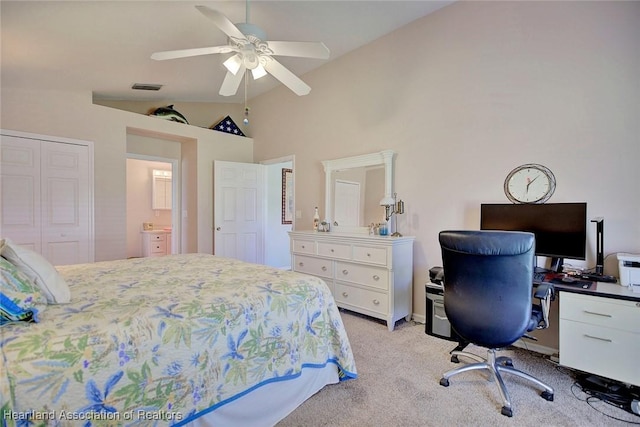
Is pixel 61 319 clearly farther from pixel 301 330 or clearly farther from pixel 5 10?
pixel 5 10

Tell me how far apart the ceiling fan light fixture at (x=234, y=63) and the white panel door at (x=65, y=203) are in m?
2.58

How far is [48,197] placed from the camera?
3.47m

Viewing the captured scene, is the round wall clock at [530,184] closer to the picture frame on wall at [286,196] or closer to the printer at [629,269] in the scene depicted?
the printer at [629,269]

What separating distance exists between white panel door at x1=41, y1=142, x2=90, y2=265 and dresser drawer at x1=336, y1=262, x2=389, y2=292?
3.14m

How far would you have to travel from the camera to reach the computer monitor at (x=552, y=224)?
222 centimetres

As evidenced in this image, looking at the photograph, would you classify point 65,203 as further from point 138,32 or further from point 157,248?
point 157,248

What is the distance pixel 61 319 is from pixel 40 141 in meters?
3.28

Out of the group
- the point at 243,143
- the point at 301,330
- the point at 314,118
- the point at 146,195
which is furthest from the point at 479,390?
the point at 146,195

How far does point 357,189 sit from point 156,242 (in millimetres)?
4380

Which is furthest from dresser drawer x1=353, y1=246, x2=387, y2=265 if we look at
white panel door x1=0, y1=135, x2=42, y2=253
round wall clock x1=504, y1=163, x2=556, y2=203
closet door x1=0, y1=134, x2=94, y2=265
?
white panel door x1=0, y1=135, x2=42, y2=253

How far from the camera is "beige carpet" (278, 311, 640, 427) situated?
168cm

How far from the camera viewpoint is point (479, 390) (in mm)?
1970

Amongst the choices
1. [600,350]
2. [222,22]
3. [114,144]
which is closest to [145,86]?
[114,144]

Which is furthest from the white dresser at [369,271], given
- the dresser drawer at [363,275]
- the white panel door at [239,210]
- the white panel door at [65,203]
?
the white panel door at [65,203]
